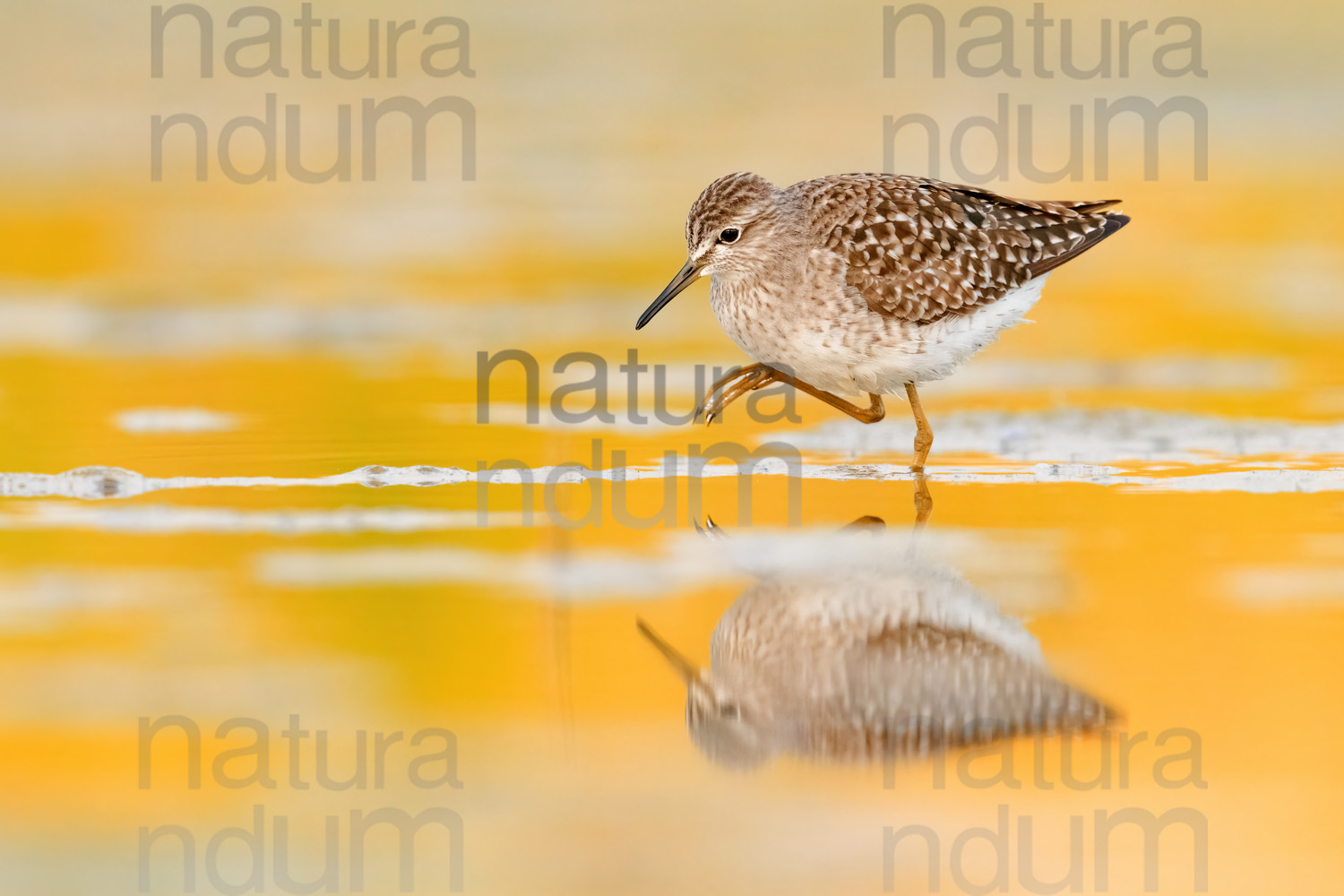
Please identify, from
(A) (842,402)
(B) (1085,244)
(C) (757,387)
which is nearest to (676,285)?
(C) (757,387)

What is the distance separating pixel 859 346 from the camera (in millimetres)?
8539

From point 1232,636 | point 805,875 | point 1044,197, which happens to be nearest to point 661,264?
point 1044,197

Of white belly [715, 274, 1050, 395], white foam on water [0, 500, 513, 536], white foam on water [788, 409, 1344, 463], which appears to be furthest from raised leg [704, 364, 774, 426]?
white foam on water [0, 500, 513, 536]

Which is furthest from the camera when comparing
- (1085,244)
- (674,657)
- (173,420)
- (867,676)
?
(173,420)

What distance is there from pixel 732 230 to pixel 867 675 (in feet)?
12.4

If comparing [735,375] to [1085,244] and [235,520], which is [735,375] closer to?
[1085,244]

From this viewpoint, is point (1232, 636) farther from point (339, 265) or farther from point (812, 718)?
point (339, 265)

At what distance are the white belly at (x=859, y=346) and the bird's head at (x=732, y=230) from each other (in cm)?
29

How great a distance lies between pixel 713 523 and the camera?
754 cm

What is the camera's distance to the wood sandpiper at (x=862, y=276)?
8602mm

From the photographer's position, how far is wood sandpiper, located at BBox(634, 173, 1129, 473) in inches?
339

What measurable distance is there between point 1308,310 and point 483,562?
8.22 meters

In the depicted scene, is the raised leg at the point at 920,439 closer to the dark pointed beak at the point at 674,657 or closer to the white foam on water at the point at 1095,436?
the white foam on water at the point at 1095,436

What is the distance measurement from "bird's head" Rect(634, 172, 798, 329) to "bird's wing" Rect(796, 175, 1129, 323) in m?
0.24
